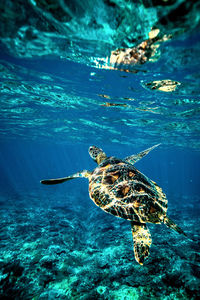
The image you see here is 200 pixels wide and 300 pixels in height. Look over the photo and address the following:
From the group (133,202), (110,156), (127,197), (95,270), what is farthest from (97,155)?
(95,270)

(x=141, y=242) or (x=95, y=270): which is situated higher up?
(x=141, y=242)

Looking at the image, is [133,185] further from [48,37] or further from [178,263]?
[48,37]

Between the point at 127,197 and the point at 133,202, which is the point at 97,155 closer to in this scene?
the point at 127,197

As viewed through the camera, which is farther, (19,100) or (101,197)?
(19,100)

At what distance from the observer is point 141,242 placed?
361 centimetres

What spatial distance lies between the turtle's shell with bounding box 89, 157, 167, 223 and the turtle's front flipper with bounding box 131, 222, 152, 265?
0.39m

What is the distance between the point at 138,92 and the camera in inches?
457

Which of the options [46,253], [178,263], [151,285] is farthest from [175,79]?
[46,253]

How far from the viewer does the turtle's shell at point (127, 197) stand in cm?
388

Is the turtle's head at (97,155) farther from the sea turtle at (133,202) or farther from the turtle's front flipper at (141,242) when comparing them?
the turtle's front flipper at (141,242)

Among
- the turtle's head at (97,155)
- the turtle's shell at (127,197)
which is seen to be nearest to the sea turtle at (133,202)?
the turtle's shell at (127,197)

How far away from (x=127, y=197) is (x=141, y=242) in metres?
1.14

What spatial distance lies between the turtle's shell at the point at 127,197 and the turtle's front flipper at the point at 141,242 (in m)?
0.39

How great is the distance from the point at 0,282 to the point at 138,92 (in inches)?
501
